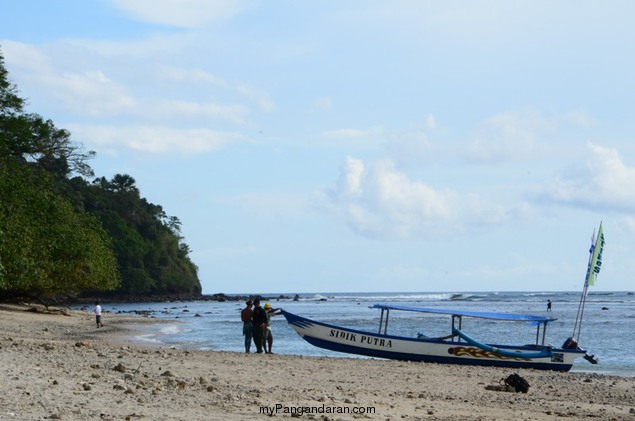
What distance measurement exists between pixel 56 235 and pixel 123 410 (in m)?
38.5

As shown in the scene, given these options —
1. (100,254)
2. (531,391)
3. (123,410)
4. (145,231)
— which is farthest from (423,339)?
(145,231)

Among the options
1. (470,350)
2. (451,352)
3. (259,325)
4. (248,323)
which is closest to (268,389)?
(259,325)

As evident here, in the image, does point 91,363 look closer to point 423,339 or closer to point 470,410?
point 470,410

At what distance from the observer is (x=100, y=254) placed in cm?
5331

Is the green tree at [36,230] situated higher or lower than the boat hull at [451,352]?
higher

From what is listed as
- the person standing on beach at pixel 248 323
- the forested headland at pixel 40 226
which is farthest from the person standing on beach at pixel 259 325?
the forested headland at pixel 40 226

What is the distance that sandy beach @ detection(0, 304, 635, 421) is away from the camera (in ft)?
38.6

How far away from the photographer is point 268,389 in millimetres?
15406

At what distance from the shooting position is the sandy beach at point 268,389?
463 inches

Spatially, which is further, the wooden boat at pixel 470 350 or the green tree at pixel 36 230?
the green tree at pixel 36 230

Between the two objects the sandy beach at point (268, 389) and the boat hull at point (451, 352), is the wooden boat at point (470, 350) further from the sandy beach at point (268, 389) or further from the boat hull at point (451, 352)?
the sandy beach at point (268, 389)

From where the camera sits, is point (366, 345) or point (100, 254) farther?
point (100, 254)

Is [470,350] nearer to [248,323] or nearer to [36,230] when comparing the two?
[248,323]

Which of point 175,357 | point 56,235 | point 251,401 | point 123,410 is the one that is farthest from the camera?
point 56,235
